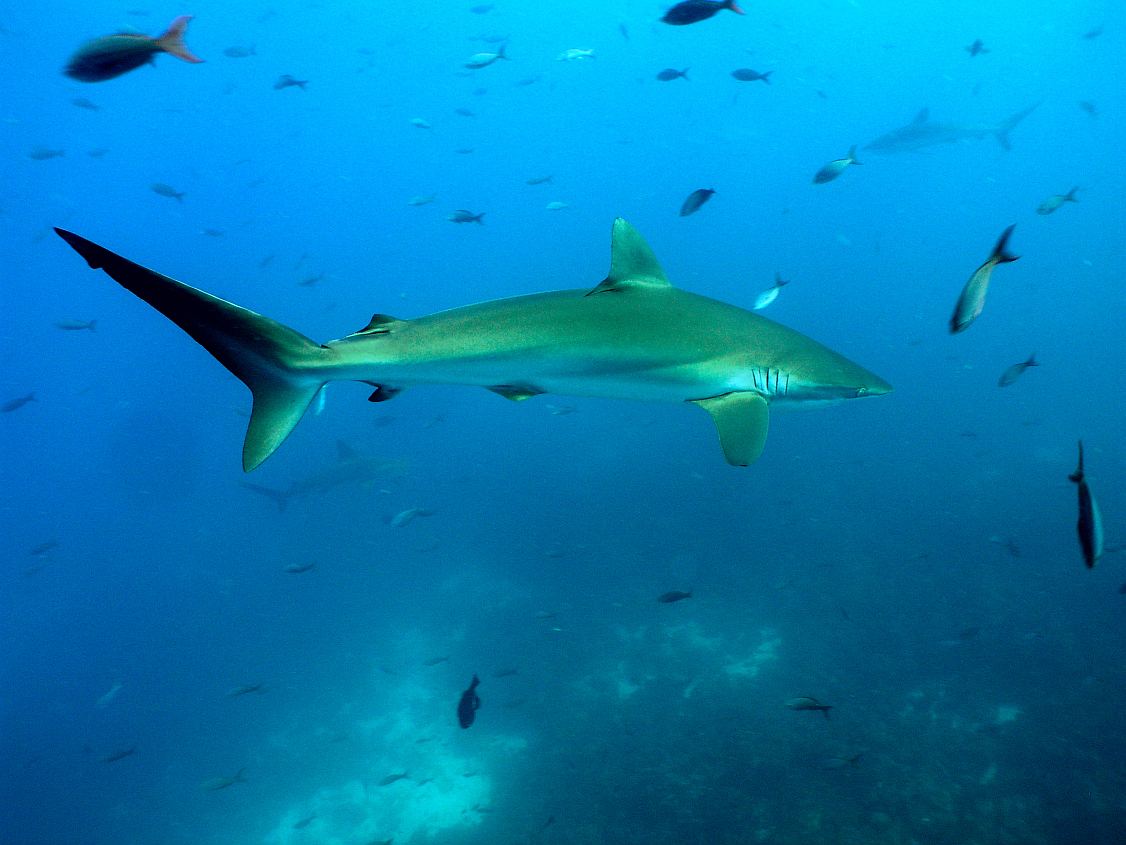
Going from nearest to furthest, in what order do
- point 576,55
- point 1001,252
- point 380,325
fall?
point 380,325, point 1001,252, point 576,55

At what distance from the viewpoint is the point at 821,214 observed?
90.2 metres

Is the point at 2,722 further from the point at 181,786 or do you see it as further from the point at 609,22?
the point at 609,22

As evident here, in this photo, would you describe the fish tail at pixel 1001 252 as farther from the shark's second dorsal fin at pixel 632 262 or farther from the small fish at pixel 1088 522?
the shark's second dorsal fin at pixel 632 262

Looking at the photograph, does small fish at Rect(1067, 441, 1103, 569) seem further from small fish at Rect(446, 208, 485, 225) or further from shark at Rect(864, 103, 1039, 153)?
shark at Rect(864, 103, 1039, 153)

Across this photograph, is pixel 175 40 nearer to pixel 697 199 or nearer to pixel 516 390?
pixel 516 390

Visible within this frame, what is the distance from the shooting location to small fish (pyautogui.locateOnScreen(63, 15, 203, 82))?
5117mm

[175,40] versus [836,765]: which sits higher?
[175,40]

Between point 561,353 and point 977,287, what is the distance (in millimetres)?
3258

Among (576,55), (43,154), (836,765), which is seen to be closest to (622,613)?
(836,765)

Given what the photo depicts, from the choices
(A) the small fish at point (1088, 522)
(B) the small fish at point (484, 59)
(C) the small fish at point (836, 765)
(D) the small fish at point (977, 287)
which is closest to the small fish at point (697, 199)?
(D) the small fish at point (977, 287)

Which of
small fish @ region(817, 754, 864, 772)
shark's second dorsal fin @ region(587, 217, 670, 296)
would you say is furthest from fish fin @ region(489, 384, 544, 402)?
small fish @ region(817, 754, 864, 772)

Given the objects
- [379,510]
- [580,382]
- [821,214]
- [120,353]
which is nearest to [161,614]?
[379,510]

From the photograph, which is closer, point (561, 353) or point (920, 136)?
point (561, 353)

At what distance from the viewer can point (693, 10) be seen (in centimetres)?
719
